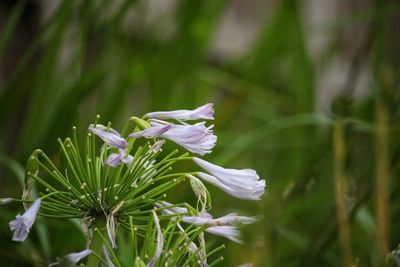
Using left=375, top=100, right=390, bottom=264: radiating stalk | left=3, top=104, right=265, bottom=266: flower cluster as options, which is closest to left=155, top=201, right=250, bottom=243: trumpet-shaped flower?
left=3, top=104, right=265, bottom=266: flower cluster

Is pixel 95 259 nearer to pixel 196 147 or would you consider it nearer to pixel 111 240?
pixel 111 240

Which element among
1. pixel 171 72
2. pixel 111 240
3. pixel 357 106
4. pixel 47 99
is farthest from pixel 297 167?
pixel 111 240

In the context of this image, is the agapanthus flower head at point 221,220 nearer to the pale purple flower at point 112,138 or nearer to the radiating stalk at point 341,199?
the pale purple flower at point 112,138

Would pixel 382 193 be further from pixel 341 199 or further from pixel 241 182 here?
pixel 241 182

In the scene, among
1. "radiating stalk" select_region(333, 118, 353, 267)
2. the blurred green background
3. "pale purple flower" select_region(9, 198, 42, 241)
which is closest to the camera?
"pale purple flower" select_region(9, 198, 42, 241)

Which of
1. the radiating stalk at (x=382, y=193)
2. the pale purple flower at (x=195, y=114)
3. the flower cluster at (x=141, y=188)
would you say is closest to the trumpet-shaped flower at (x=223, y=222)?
the flower cluster at (x=141, y=188)

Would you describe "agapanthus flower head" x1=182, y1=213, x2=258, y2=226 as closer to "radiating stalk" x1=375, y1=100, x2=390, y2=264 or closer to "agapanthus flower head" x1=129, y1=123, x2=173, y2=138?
"agapanthus flower head" x1=129, y1=123, x2=173, y2=138

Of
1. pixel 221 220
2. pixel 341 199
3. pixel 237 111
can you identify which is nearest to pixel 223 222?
pixel 221 220
